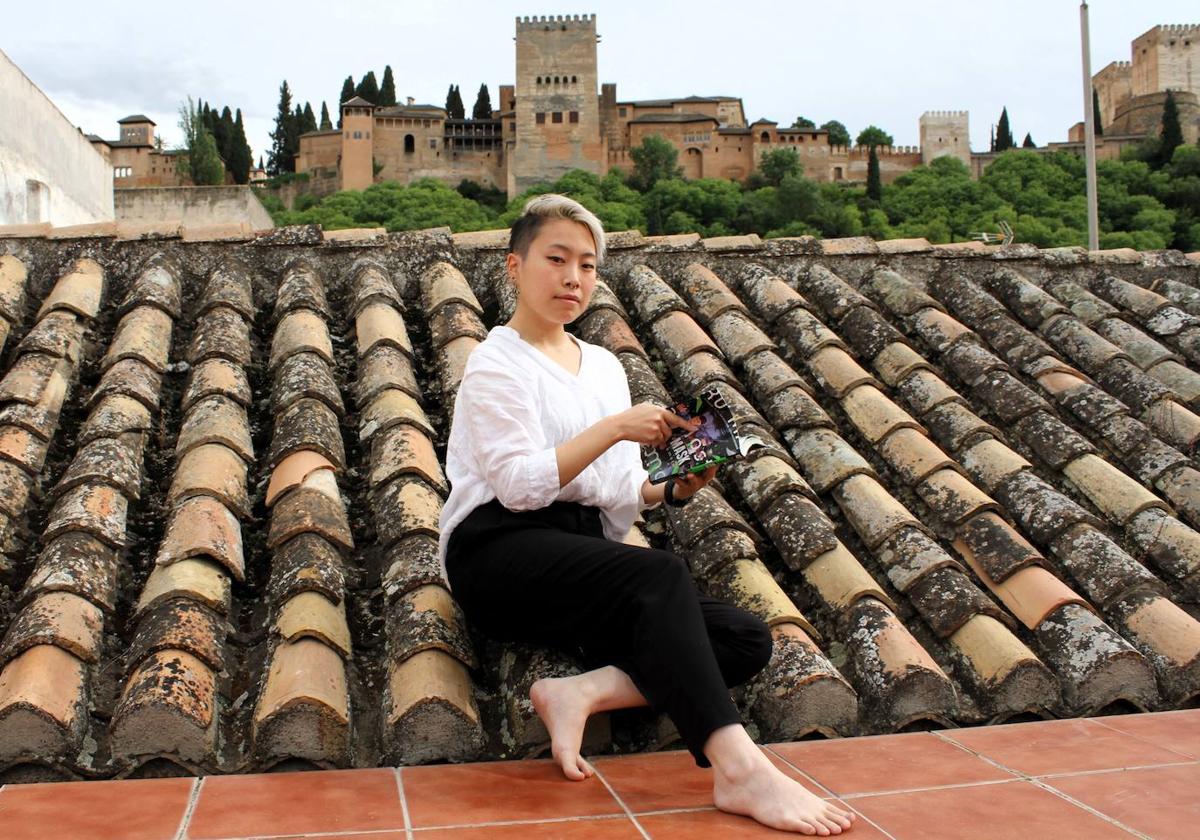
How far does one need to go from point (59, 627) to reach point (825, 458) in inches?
85.4

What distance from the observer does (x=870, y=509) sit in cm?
329

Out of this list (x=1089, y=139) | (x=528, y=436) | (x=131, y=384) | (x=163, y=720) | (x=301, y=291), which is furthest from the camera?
(x=1089, y=139)

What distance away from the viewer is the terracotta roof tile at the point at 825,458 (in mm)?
3449

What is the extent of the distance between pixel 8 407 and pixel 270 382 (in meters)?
0.78

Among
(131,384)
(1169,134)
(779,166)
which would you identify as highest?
(1169,134)

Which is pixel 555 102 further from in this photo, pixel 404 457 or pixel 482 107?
pixel 404 457

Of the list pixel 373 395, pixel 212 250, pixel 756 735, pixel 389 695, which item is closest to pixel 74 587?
pixel 389 695

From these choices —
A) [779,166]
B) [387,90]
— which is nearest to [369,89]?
[387,90]

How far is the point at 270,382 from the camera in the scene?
375 cm

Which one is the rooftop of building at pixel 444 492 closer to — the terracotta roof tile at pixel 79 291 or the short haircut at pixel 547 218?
the terracotta roof tile at pixel 79 291

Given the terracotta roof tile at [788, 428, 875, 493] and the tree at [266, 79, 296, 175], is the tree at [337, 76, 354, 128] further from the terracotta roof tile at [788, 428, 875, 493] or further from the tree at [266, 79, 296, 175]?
the terracotta roof tile at [788, 428, 875, 493]

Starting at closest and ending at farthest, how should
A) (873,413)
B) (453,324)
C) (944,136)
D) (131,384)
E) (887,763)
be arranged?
(887,763) → (131,384) → (873,413) → (453,324) → (944,136)

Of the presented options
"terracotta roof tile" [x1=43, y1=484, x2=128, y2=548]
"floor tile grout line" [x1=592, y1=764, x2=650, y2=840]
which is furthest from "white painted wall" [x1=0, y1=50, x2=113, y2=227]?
"floor tile grout line" [x1=592, y1=764, x2=650, y2=840]

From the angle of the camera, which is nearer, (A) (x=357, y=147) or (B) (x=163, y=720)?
(B) (x=163, y=720)
